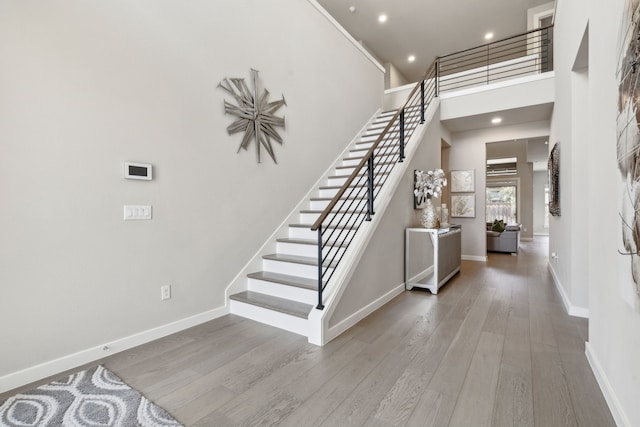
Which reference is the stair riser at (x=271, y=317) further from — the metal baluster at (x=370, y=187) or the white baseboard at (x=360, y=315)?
the metal baluster at (x=370, y=187)

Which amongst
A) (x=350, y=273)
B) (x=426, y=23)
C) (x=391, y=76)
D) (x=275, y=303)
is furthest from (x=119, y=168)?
(x=391, y=76)

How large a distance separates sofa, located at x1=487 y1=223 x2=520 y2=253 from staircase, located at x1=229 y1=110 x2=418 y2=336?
15.8ft

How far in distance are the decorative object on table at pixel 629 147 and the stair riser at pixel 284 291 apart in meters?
2.06

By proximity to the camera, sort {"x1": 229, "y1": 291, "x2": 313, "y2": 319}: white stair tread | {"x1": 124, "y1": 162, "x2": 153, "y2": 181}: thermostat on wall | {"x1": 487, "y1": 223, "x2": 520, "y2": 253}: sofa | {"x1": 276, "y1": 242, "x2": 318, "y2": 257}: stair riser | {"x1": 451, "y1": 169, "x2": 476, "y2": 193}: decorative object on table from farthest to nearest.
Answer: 1. {"x1": 487, "y1": 223, "x2": 520, "y2": 253}: sofa
2. {"x1": 451, "y1": 169, "x2": 476, "y2": 193}: decorative object on table
3. {"x1": 276, "y1": 242, "x2": 318, "y2": 257}: stair riser
4. {"x1": 229, "y1": 291, "x2": 313, "y2": 319}: white stair tread
5. {"x1": 124, "y1": 162, "x2": 153, "y2": 181}: thermostat on wall

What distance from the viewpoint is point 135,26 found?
8.17 feet

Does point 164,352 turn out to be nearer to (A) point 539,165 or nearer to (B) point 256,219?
(B) point 256,219

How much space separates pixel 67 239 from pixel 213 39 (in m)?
2.25

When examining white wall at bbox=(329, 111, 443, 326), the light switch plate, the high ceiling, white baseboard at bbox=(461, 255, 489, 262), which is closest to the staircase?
white wall at bbox=(329, 111, 443, 326)

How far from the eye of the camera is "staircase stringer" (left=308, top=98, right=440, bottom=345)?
2486 mm

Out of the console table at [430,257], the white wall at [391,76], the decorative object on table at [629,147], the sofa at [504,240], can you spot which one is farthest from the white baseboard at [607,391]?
the white wall at [391,76]

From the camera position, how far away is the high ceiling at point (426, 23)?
6.46m

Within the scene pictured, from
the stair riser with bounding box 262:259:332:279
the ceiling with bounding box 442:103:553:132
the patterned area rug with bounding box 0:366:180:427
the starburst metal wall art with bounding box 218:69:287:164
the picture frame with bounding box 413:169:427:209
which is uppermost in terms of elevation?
the ceiling with bounding box 442:103:553:132

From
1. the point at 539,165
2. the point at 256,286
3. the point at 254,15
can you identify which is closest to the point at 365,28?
the point at 254,15

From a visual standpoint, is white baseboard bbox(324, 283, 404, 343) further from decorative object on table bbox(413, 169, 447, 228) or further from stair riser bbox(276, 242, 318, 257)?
decorative object on table bbox(413, 169, 447, 228)
